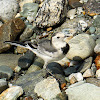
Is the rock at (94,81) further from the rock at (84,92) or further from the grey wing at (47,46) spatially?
the grey wing at (47,46)

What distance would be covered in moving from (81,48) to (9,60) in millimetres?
2463

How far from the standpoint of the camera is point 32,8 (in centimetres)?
855

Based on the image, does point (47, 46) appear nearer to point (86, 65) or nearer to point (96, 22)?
point (86, 65)

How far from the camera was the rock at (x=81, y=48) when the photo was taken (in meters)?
5.59

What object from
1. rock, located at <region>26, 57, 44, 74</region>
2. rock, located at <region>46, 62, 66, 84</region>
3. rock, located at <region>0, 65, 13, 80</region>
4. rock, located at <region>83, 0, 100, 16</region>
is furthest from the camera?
rock, located at <region>83, 0, 100, 16</region>

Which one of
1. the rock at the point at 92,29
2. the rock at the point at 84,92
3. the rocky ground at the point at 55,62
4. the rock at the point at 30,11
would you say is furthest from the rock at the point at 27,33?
the rock at the point at 84,92

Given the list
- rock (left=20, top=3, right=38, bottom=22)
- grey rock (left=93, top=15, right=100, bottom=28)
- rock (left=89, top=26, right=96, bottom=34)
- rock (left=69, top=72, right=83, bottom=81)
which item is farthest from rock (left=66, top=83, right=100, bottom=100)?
rock (left=20, top=3, right=38, bottom=22)

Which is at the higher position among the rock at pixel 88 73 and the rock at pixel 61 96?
the rock at pixel 88 73

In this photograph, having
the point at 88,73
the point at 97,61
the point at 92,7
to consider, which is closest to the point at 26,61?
the point at 88,73

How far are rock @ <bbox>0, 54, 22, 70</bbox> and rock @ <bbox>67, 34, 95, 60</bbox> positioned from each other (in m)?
1.86

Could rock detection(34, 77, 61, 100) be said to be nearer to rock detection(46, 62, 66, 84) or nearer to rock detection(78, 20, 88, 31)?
rock detection(46, 62, 66, 84)

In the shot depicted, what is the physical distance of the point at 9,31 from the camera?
6.99 meters

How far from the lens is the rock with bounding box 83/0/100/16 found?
300 inches

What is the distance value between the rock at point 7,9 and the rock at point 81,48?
399cm
